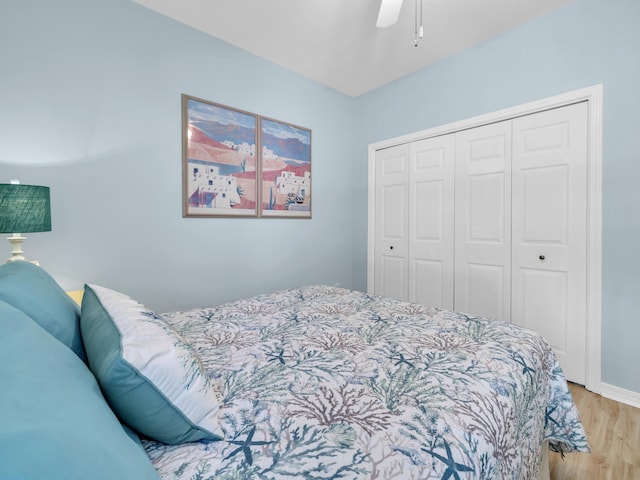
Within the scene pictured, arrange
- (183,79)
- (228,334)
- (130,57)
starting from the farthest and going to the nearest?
(183,79) < (130,57) < (228,334)

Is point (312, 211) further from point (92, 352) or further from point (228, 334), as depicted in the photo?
point (92, 352)

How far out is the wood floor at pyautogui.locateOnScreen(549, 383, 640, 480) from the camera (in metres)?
1.42

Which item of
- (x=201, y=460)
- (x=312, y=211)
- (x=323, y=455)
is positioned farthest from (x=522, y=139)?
(x=201, y=460)

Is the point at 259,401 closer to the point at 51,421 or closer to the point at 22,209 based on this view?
the point at 51,421

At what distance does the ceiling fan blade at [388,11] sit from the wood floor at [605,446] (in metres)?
2.62

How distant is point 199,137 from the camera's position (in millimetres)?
2434

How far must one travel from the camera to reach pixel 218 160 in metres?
2.54

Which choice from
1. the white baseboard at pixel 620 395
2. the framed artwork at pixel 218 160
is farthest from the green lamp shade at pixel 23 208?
the white baseboard at pixel 620 395

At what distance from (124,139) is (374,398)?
90.6 inches

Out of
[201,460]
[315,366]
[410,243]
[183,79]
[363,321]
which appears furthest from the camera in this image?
[410,243]

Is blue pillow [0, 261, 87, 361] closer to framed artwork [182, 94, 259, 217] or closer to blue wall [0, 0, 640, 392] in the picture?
blue wall [0, 0, 640, 392]

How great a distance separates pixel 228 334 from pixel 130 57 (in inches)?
82.9

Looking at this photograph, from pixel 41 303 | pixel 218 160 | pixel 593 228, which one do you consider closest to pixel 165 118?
pixel 218 160

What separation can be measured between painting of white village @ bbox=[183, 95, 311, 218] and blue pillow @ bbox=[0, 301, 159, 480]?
2.03 metres
